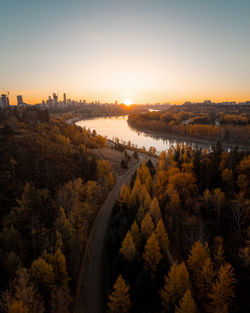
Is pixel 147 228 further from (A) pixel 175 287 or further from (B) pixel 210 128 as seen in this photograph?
(B) pixel 210 128

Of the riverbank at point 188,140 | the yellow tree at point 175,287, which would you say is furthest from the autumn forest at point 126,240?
the riverbank at point 188,140

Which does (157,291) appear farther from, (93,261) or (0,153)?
(0,153)

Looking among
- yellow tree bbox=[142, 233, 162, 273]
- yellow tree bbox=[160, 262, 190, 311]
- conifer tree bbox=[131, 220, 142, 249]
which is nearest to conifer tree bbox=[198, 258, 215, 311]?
yellow tree bbox=[160, 262, 190, 311]

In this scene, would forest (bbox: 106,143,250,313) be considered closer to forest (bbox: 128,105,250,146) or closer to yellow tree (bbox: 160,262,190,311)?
yellow tree (bbox: 160,262,190,311)

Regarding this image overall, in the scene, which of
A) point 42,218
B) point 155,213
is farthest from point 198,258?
point 42,218

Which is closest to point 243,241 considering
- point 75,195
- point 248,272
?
point 248,272

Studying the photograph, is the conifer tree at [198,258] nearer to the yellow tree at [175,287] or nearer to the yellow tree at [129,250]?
the yellow tree at [175,287]
